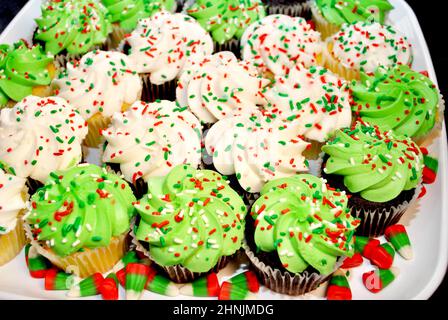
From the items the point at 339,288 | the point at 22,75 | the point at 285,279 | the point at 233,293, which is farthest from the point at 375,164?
the point at 22,75

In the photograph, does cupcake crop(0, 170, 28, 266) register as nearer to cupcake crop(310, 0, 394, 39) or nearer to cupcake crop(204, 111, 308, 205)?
cupcake crop(204, 111, 308, 205)

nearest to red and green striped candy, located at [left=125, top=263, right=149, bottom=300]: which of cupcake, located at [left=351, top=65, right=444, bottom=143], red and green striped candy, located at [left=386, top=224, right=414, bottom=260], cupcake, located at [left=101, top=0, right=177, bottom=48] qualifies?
red and green striped candy, located at [left=386, top=224, right=414, bottom=260]

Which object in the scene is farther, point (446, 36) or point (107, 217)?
point (446, 36)

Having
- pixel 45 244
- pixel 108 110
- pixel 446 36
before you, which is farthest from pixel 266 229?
pixel 446 36

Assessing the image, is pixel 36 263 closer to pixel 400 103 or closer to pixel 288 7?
pixel 400 103

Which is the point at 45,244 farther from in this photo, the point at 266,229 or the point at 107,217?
the point at 266,229

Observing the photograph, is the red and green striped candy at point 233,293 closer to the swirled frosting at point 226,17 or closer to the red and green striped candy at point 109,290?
the red and green striped candy at point 109,290

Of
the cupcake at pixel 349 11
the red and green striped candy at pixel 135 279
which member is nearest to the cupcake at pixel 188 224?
the red and green striped candy at pixel 135 279
